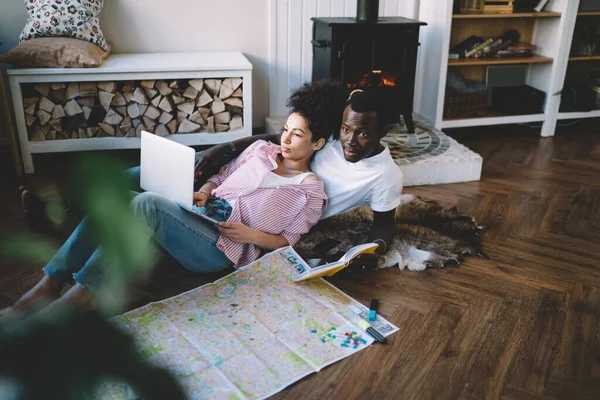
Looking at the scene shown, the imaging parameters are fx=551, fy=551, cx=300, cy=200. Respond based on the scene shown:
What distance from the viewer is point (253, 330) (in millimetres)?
1664

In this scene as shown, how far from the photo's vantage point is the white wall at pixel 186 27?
10.9 ft

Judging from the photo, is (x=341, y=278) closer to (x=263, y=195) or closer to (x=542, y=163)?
(x=263, y=195)

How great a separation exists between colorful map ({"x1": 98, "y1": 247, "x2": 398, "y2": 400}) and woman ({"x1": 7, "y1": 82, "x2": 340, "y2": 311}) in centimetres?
10

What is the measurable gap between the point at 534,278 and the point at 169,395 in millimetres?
1948

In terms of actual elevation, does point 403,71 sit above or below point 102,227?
below

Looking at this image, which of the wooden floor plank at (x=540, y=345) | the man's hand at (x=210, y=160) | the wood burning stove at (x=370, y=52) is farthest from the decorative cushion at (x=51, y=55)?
the wooden floor plank at (x=540, y=345)

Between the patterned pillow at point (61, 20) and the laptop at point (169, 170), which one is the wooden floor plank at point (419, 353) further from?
the patterned pillow at point (61, 20)

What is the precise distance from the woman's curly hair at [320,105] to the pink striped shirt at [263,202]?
0.63 ft

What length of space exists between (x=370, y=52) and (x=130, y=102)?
1.36 m

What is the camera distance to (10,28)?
3.15 metres

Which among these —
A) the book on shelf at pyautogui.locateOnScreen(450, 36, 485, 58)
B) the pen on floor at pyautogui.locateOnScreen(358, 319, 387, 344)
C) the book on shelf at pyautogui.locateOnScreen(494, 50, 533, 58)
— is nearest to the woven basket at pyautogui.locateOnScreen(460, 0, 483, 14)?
the book on shelf at pyautogui.locateOnScreen(450, 36, 485, 58)

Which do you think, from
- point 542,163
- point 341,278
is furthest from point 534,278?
point 542,163

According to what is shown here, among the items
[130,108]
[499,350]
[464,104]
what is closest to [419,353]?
[499,350]

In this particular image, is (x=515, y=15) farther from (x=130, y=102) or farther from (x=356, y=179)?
(x=130, y=102)
